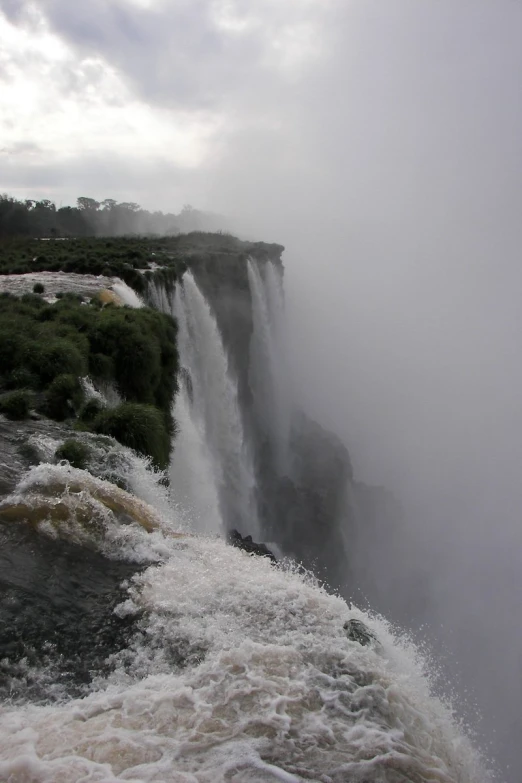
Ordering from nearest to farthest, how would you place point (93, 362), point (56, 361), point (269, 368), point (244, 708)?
1. point (244, 708)
2. point (56, 361)
3. point (93, 362)
4. point (269, 368)

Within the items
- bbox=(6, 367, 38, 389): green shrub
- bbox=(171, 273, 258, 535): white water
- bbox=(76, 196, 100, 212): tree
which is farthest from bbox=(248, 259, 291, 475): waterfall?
bbox=(76, 196, 100, 212): tree

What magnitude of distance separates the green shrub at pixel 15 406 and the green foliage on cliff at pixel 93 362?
0.07 ft

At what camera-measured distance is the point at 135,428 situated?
28.0 feet

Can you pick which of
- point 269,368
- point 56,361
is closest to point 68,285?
point 56,361

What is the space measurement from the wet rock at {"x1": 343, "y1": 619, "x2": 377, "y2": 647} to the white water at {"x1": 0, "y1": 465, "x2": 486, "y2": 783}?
0.20 feet

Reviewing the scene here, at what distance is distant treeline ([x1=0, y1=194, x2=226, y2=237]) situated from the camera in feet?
158

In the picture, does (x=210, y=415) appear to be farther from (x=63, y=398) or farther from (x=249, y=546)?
(x=63, y=398)

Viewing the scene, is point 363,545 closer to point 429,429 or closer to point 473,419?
point 429,429

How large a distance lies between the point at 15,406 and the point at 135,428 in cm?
182

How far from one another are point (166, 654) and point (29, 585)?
5.06 ft

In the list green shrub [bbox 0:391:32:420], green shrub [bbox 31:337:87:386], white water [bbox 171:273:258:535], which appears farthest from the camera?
white water [bbox 171:273:258:535]

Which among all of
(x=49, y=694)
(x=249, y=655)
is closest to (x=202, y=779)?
(x=249, y=655)

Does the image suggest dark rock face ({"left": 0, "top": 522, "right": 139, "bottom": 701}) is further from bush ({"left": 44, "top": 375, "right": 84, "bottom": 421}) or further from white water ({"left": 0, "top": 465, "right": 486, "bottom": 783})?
bush ({"left": 44, "top": 375, "right": 84, "bottom": 421})

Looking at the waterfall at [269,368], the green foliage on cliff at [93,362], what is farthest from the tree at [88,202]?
the green foliage on cliff at [93,362]
